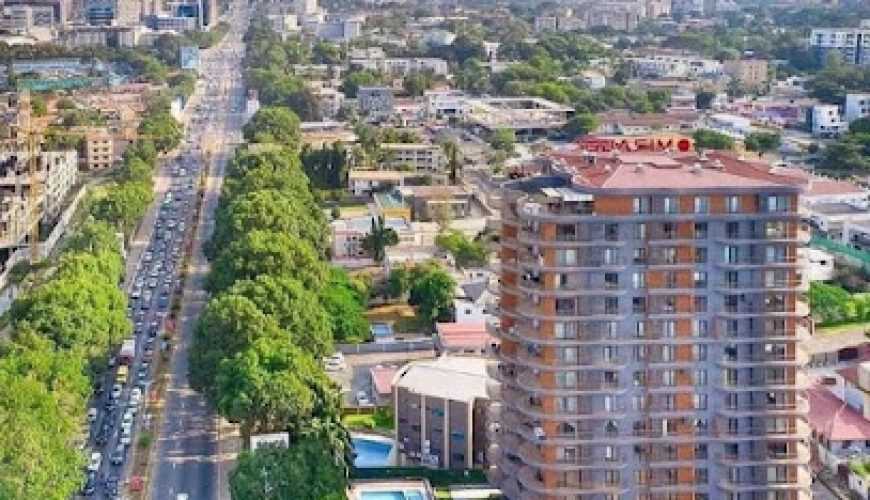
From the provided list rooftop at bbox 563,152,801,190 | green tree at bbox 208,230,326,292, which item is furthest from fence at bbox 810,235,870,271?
rooftop at bbox 563,152,801,190

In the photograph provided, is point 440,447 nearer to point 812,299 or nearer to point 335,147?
point 812,299

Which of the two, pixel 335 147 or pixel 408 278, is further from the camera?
pixel 335 147

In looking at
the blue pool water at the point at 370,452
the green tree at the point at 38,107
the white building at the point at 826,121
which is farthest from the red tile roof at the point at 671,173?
the green tree at the point at 38,107

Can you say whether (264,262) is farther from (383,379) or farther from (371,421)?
(371,421)

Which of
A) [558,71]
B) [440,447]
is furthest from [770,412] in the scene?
[558,71]

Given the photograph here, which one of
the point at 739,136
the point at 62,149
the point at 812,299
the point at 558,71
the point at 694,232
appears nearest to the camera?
the point at 694,232

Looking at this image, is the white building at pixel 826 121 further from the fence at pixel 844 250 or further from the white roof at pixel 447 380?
the white roof at pixel 447 380

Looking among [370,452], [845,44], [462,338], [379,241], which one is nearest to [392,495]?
[370,452]

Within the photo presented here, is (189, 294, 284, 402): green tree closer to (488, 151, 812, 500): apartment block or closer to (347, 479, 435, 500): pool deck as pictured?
(347, 479, 435, 500): pool deck
